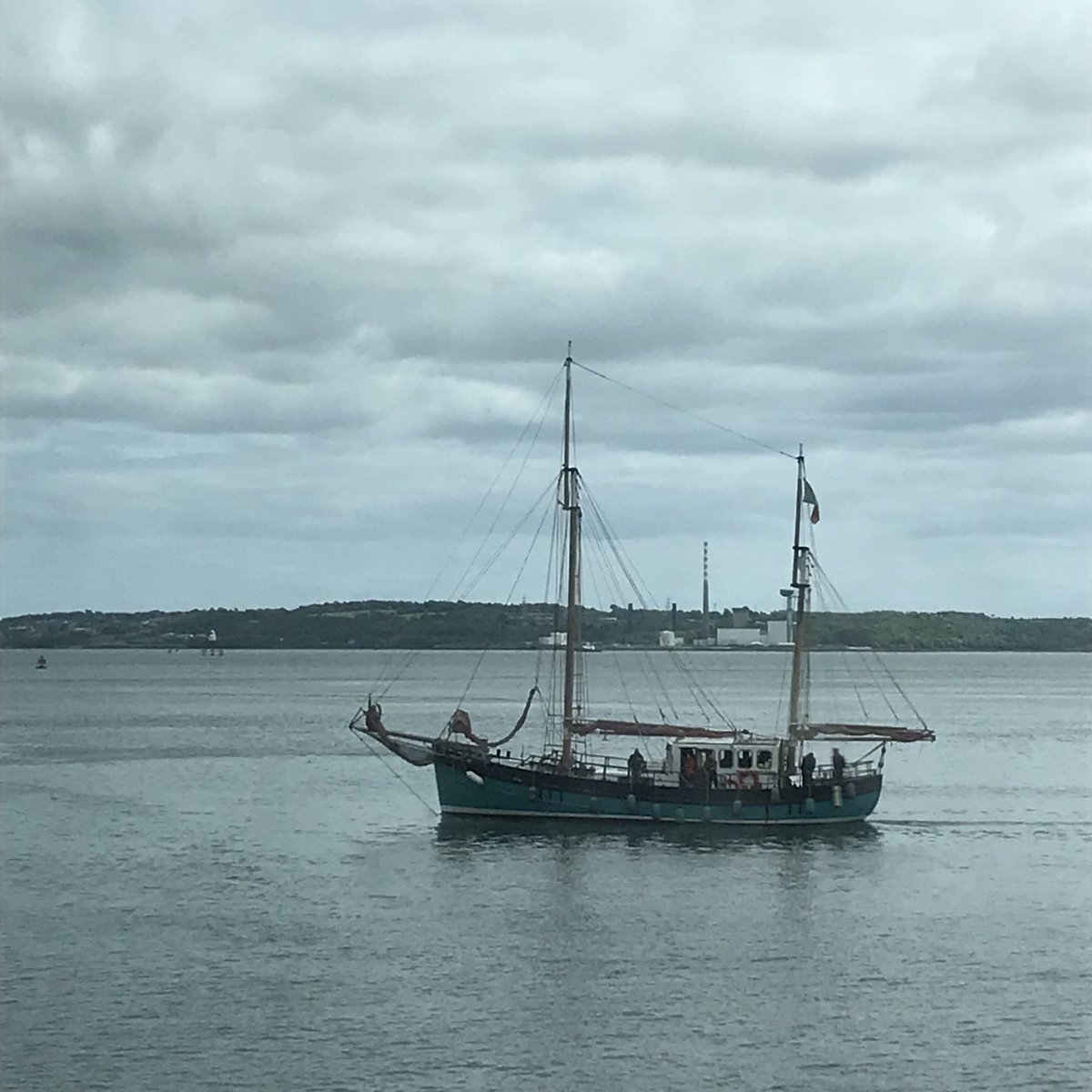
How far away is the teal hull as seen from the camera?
7550cm

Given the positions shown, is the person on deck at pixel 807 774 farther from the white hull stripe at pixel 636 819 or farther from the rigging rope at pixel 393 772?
the rigging rope at pixel 393 772

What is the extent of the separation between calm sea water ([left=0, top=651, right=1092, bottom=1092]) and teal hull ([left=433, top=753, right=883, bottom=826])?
105 cm

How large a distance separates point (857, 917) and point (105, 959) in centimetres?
2219

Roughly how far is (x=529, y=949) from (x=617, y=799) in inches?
935

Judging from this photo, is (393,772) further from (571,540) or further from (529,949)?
(529,949)

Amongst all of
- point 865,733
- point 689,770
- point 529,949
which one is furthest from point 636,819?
point 529,949

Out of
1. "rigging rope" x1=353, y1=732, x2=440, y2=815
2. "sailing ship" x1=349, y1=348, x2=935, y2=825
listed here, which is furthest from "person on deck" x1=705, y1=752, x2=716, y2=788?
"rigging rope" x1=353, y1=732, x2=440, y2=815

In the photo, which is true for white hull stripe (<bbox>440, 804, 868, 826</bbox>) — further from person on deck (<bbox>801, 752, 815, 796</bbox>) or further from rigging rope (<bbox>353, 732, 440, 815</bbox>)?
rigging rope (<bbox>353, 732, 440, 815</bbox>)

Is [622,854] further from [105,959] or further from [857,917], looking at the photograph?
[105,959]

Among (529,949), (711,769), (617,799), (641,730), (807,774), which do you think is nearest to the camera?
(529,949)

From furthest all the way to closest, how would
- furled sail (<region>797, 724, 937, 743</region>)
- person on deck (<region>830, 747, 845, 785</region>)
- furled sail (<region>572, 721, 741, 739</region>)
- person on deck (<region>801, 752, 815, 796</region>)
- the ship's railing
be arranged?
furled sail (<region>797, 724, 937, 743</region>) < furled sail (<region>572, 721, 741, 739</region>) < the ship's railing < person on deck (<region>830, 747, 845, 785</region>) < person on deck (<region>801, 752, 815, 796</region>)

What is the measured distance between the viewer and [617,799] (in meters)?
75.6

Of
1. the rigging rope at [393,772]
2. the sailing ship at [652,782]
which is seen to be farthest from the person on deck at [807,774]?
the rigging rope at [393,772]

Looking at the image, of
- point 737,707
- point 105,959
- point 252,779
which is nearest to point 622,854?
point 105,959
